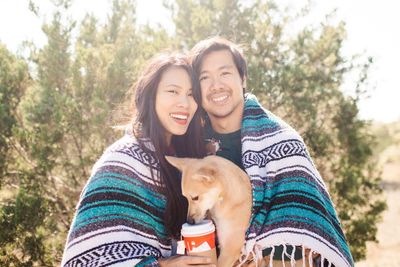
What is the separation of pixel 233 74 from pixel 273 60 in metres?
3.46

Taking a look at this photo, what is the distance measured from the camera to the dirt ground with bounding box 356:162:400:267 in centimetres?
1117

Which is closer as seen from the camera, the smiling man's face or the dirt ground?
the smiling man's face

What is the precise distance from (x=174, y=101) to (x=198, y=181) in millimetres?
615

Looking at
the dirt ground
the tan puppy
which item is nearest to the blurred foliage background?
the dirt ground

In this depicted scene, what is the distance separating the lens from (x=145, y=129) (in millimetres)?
3027

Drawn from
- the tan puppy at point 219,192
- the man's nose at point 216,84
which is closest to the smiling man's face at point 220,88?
the man's nose at point 216,84

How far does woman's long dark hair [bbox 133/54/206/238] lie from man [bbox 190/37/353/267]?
18cm

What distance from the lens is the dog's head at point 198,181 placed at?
9.52 feet

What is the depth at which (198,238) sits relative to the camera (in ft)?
8.12

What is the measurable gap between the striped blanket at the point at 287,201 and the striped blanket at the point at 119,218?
26.0 inches

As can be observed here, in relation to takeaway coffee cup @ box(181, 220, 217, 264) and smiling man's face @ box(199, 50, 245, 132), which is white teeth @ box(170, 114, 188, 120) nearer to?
smiling man's face @ box(199, 50, 245, 132)

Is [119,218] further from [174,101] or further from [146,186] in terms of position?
[174,101]

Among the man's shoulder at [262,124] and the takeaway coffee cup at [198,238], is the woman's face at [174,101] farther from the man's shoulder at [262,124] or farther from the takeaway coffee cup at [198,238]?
the takeaway coffee cup at [198,238]

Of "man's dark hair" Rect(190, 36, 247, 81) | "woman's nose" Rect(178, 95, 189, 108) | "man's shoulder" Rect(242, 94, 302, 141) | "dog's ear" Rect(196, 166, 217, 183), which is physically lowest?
"dog's ear" Rect(196, 166, 217, 183)
